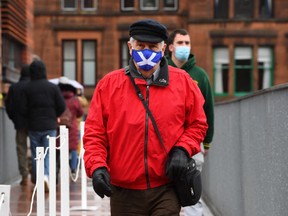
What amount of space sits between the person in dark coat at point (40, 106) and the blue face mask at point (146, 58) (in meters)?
8.11

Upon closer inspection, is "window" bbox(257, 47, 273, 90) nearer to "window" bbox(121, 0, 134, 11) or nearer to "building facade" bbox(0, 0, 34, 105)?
"window" bbox(121, 0, 134, 11)

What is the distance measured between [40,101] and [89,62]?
36.0 meters

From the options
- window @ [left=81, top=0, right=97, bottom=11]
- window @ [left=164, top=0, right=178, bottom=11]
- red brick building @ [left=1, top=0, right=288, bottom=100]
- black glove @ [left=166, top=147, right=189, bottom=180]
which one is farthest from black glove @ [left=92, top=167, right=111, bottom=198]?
window @ [left=81, top=0, right=97, bottom=11]

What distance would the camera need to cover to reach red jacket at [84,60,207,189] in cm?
546

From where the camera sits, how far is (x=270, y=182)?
22.1ft

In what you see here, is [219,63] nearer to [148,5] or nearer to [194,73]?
[148,5]

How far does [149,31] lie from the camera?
18.5ft

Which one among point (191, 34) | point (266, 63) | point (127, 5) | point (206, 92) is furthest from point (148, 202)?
point (127, 5)

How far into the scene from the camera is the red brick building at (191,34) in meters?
48.6

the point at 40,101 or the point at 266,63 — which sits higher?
the point at 40,101

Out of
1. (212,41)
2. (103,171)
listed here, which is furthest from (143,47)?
(212,41)

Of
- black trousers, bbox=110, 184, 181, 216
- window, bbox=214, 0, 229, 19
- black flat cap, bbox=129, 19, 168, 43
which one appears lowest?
black trousers, bbox=110, 184, 181, 216

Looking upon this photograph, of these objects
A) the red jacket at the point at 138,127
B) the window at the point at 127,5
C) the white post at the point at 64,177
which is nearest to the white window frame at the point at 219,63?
the window at the point at 127,5

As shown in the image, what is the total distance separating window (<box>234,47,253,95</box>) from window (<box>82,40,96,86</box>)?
802cm
